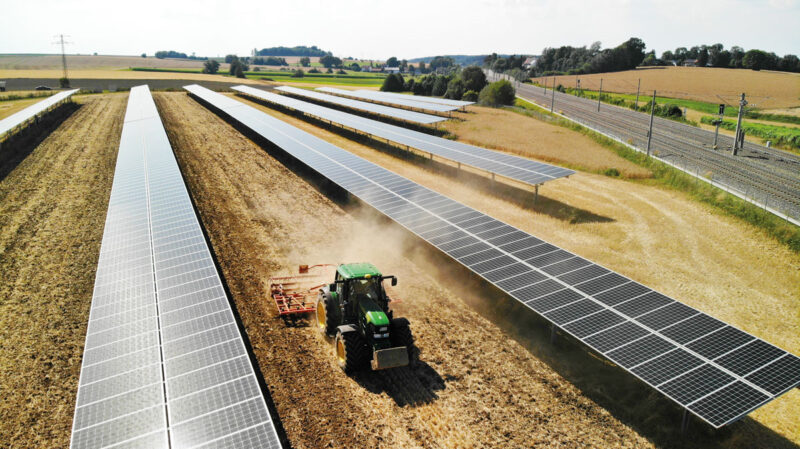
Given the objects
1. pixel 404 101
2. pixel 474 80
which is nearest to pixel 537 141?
pixel 404 101

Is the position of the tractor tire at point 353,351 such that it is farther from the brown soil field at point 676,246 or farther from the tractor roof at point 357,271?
the brown soil field at point 676,246

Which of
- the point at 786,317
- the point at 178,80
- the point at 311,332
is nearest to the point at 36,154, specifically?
the point at 311,332

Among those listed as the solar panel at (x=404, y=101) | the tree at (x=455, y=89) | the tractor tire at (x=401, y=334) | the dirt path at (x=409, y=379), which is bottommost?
the dirt path at (x=409, y=379)

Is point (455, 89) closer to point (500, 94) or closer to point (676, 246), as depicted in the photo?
point (500, 94)

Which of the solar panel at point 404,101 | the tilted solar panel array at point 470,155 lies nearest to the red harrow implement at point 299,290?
the tilted solar panel array at point 470,155

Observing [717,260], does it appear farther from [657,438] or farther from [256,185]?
[256,185]
